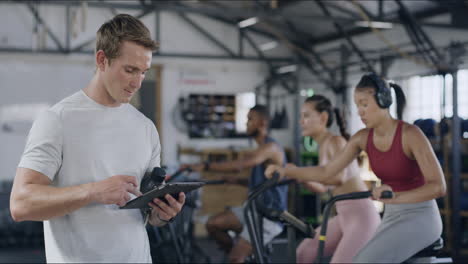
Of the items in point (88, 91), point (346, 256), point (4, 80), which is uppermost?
point (4, 80)

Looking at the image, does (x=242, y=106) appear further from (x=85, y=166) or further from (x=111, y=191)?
(x=111, y=191)

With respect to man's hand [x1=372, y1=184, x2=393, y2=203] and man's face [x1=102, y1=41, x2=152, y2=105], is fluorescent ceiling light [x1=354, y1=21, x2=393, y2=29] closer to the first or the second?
man's hand [x1=372, y1=184, x2=393, y2=203]

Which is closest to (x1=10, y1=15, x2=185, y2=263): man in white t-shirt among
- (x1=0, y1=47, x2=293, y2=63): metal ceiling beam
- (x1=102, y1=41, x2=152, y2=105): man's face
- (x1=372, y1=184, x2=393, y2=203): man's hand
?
(x1=102, y1=41, x2=152, y2=105): man's face

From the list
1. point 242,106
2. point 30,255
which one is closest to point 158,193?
point 30,255

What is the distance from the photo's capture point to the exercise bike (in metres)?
3.05

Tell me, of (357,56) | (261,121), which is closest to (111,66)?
(261,121)

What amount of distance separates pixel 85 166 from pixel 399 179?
1869mm

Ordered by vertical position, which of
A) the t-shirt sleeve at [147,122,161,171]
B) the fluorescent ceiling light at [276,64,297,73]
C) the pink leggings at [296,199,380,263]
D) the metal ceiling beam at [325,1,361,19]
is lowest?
the pink leggings at [296,199,380,263]

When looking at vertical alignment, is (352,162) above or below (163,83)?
below

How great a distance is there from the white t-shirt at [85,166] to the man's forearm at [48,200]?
2.8 inches

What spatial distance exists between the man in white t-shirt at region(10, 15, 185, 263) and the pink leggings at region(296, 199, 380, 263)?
1922mm

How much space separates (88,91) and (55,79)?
11086mm

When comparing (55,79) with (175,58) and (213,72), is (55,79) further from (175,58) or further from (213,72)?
(213,72)

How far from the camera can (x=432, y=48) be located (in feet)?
30.7
